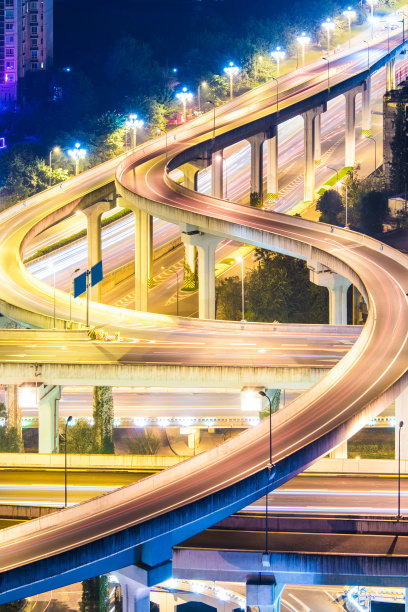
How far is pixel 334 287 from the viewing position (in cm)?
11556

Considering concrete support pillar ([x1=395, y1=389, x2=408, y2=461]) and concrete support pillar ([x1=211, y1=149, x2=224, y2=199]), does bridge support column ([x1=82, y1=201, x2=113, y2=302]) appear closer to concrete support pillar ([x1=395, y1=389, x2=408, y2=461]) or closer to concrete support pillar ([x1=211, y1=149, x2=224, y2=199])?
concrete support pillar ([x1=211, y1=149, x2=224, y2=199])

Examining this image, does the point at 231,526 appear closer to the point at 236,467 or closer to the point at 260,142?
the point at 236,467

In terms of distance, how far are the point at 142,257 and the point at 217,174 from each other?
27.3m

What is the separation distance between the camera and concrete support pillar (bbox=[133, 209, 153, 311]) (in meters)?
140

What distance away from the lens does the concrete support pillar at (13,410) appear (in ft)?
367

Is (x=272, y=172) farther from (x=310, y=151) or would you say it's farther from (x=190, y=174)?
(x=190, y=174)

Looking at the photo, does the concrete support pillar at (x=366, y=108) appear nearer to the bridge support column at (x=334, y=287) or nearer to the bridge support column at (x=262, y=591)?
the bridge support column at (x=334, y=287)

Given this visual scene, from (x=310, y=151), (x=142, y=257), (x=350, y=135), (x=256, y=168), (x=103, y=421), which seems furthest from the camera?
(x=350, y=135)

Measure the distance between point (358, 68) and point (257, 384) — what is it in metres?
111

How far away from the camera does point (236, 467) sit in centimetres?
7100

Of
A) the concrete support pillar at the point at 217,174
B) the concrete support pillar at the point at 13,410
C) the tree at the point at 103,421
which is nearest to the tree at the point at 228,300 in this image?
the concrete support pillar at the point at 13,410

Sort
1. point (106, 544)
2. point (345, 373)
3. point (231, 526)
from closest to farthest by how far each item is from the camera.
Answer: point (106, 544)
point (231, 526)
point (345, 373)

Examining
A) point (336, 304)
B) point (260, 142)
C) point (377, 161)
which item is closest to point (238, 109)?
point (260, 142)

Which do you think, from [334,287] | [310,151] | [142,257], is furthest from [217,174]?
[334,287]
